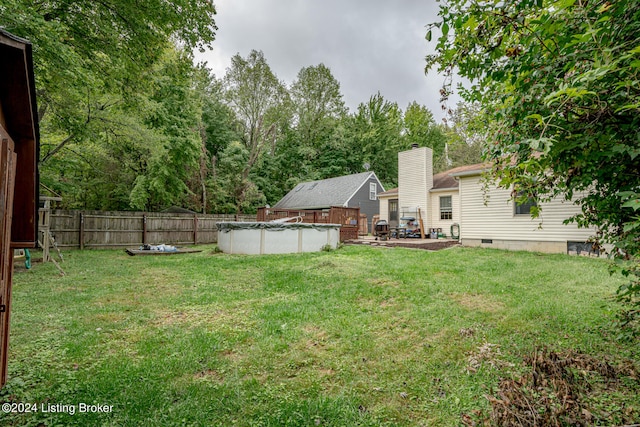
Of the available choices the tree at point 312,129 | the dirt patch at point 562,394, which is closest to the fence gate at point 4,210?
the dirt patch at point 562,394

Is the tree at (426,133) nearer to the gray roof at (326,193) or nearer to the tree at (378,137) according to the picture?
the tree at (378,137)

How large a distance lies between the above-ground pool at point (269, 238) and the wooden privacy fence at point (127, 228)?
476 cm

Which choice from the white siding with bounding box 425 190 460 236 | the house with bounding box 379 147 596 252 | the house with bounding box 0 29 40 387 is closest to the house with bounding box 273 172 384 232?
the house with bounding box 379 147 596 252

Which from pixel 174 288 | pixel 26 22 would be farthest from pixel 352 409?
pixel 26 22

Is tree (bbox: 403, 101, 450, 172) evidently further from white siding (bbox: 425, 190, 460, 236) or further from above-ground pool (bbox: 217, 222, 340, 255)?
above-ground pool (bbox: 217, 222, 340, 255)

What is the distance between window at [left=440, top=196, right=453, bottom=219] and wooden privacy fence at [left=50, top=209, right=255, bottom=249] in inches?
455

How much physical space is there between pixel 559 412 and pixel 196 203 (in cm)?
2105

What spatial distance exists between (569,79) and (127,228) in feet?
51.4

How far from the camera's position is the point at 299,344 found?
10.8 feet

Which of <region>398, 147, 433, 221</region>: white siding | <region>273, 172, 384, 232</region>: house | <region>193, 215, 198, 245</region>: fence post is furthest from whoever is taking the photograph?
<region>273, 172, 384, 232</region>: house

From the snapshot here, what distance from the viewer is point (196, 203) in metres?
20.3

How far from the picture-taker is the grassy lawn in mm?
2209

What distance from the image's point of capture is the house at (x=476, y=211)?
30.9 ft

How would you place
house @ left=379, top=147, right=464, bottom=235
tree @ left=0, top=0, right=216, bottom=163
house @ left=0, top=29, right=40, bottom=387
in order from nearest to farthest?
house @ left=0, top=29, right=40, bottom=387, tree @ left=0, top=0, right=216, bottom=163, house @ left=379, top=147, right=464, bottom=235
